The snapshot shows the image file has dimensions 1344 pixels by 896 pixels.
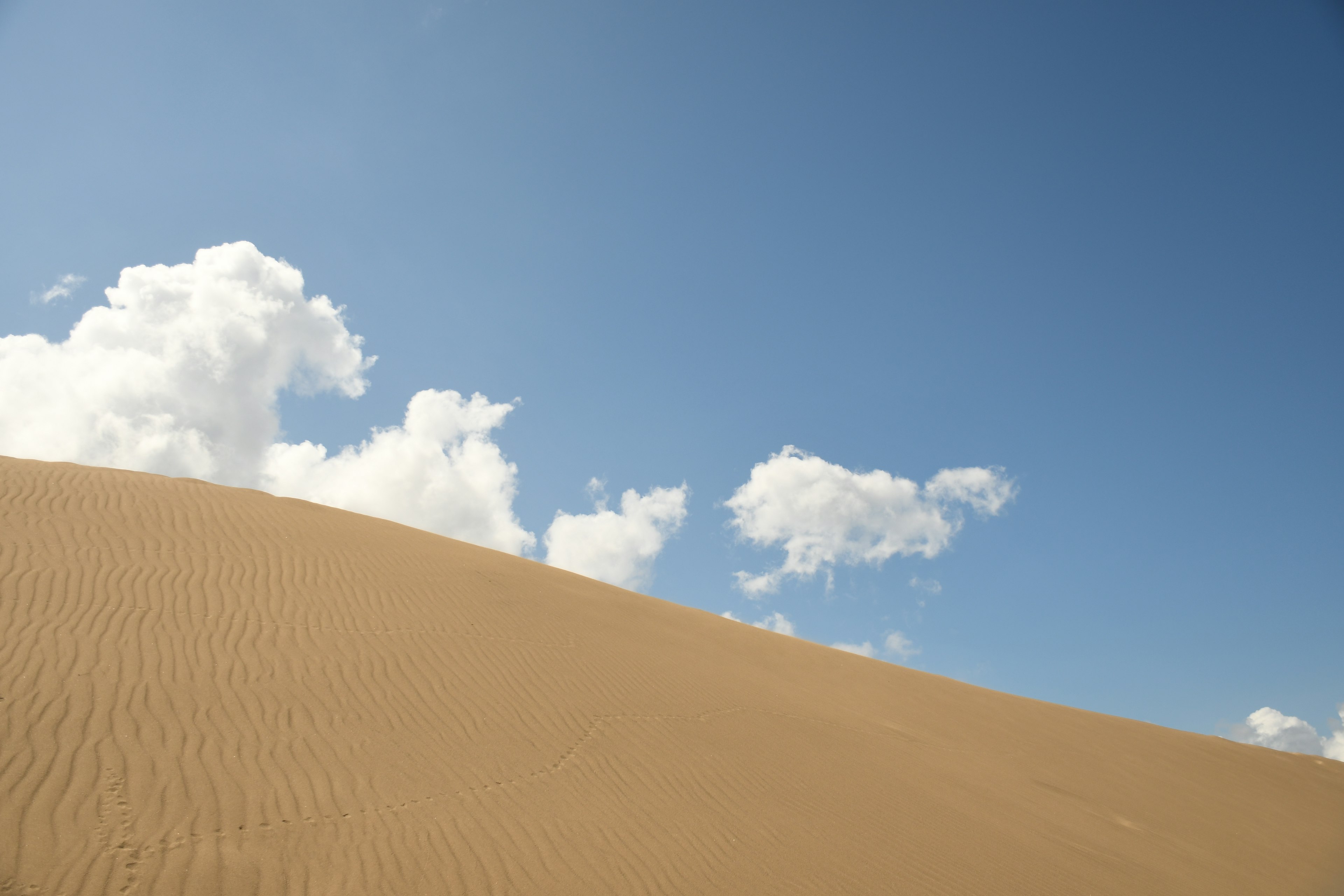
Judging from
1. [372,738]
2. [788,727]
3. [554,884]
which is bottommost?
[554,884]

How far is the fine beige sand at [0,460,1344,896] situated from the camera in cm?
543

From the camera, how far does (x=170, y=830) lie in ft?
16.7

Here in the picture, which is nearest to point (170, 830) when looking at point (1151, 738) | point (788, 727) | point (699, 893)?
point (699, 893)

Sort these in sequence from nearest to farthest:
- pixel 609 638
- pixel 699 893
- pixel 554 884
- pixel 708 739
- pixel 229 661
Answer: pixel 554 884
pixel 699 893
pixel 229 661
pixel 708 739
pixel 609 638

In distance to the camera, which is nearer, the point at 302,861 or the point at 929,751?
the point at 302,861

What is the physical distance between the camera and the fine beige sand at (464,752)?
5430 millimetres

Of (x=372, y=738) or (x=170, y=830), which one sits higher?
(x=372, y=738)

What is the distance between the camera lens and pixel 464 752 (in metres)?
7.27

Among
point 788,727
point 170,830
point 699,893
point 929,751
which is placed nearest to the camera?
point 170,830

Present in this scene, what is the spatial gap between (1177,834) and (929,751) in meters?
3.85

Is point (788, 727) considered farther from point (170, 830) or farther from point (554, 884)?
point (170, 830)

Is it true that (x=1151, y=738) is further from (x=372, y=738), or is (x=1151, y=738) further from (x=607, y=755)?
(x=372, y=738)

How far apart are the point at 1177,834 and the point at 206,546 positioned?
635 inches

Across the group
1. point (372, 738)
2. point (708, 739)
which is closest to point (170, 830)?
point (372, 738)
